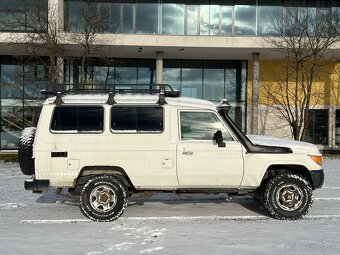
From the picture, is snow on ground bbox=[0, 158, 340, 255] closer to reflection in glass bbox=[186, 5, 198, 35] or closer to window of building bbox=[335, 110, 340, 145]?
reflection in glass bbox=[186, 5, 198, 35]

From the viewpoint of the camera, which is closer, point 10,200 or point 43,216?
point 43,216

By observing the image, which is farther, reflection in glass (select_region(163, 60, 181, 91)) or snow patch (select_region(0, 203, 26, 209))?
reflection in glass (select_region(163, 60, 181, 91))

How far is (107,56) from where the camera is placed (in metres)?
22.2

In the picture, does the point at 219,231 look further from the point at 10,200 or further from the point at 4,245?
the point at 10,200

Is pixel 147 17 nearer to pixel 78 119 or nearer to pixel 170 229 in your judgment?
pixel 78 119

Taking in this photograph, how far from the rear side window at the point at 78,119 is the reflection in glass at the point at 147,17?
16.5 meters

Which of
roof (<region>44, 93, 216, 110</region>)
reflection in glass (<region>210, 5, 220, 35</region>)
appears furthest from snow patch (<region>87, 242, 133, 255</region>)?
reflection in glass (<region>210, 5, 220, 35</region>)

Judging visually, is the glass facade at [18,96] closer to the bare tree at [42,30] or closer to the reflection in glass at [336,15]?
the bare tree at [42,30]

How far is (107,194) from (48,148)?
4.24ft

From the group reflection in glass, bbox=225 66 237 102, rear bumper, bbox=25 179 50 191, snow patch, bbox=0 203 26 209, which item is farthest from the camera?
reflection in glass, bbox=225 66 237 102

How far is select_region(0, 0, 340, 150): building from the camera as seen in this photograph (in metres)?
19.6

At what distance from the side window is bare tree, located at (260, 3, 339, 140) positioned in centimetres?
1505

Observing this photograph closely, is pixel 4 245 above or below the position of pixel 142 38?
below

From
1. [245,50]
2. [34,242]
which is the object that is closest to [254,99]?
[245,50]
